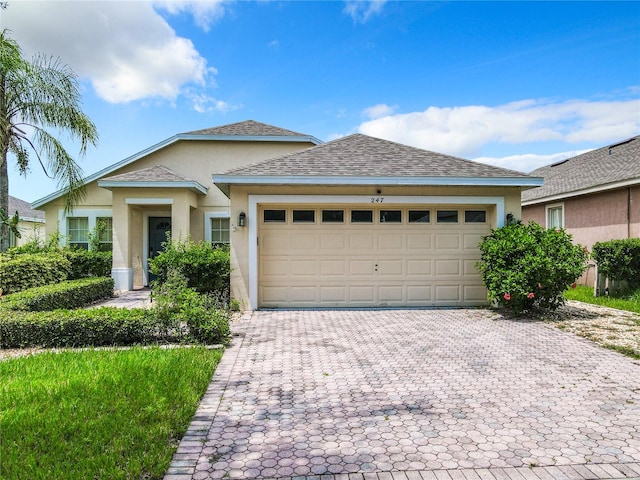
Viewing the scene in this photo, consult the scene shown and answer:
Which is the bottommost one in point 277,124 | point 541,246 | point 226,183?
point 541,246

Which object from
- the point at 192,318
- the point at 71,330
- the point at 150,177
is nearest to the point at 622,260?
the point at 192,318

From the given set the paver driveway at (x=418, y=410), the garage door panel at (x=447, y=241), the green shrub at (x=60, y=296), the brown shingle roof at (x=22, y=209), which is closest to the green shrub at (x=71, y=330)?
the green shrub at (x=60, y=296)

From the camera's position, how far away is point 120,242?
1326cm

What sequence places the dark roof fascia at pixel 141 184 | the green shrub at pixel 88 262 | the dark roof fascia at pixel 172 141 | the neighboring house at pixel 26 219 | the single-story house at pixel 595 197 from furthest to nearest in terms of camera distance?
the neighboring house at pixel 26 219
the dark roof fascia at pixel 172 141
the dark roof fascia at pixel 141 184
the green shrub at pixel 88 262
the single-story house at pixel 595 197

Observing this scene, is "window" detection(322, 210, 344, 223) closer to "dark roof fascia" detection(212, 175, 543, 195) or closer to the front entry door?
"dark roof fascia" detection(212, 175, 543, 195)

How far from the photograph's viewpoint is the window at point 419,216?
1027 cm

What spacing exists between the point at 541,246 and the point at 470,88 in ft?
24.0

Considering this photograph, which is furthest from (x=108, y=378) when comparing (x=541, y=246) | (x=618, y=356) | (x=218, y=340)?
(x=541, y=246)

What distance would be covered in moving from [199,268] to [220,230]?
5.37m

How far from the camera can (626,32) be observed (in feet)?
36.5

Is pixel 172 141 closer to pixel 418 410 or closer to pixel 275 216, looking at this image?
pixel 275 216

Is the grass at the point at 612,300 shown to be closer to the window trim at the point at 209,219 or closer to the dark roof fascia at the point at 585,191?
the dark roof fascia at the point at 585,191

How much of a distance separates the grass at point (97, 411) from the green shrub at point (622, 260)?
10.6 meters

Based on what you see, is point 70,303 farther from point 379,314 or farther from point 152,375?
point 379,314
